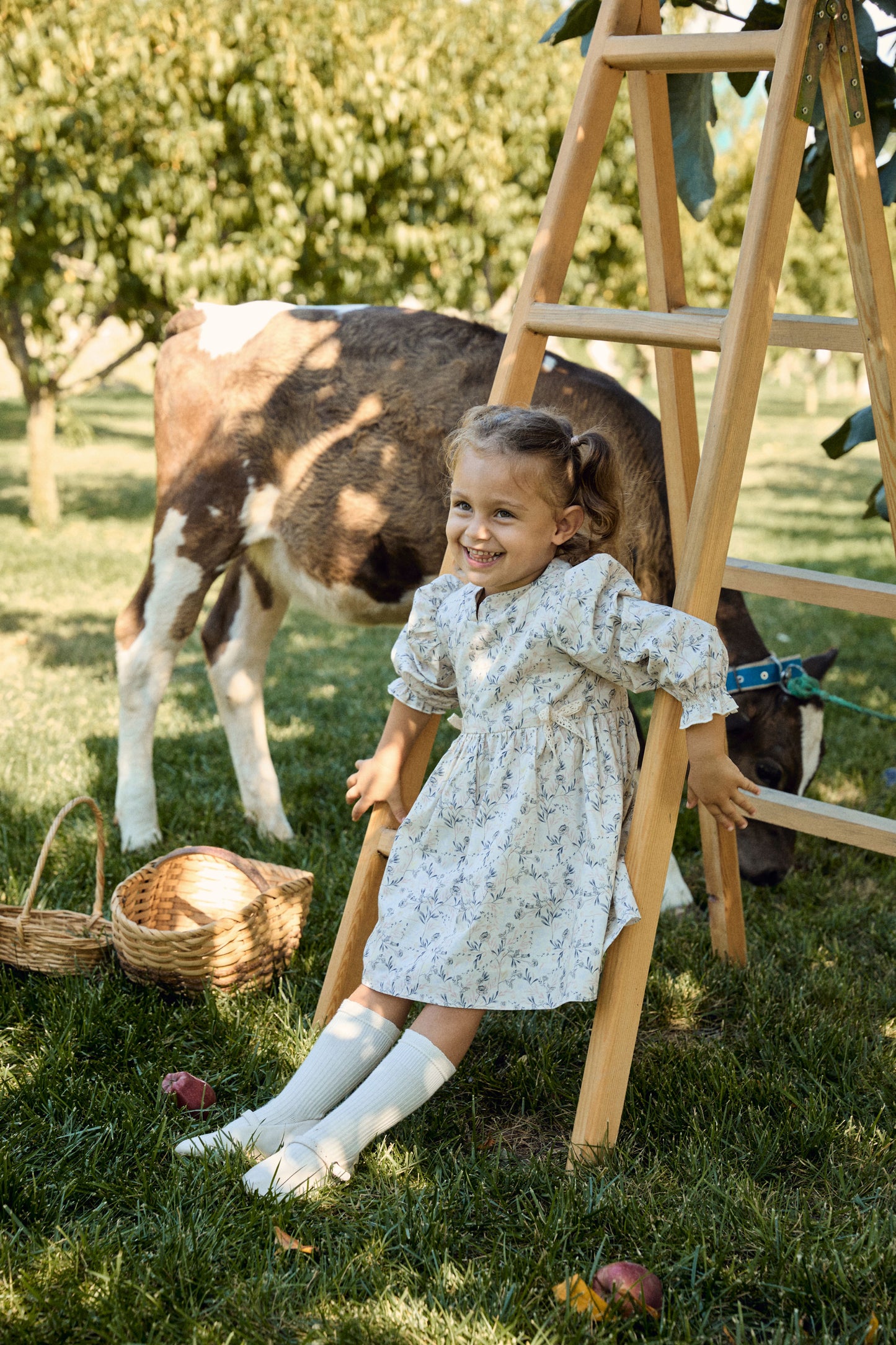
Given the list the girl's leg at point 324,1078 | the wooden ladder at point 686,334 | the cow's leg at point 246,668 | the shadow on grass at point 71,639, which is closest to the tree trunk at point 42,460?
the shadow on grass at point 71,639

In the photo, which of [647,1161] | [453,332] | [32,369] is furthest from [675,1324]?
[32,369]

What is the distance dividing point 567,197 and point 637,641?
108 cm

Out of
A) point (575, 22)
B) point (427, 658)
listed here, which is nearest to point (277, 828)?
point (427, 658)

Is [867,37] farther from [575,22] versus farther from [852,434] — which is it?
[852,434]

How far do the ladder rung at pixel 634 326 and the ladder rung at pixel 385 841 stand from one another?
48.1 inches

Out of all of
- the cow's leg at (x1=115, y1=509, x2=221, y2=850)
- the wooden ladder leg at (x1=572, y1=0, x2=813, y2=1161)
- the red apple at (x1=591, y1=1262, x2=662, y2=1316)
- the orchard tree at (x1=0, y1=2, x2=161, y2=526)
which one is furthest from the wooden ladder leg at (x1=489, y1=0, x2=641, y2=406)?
the orchard tree at (x1=0, y1=2, x2=161, y2=526)

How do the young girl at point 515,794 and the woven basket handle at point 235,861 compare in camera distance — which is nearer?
the young girl at point 515,794

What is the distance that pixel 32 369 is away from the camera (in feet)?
36.7

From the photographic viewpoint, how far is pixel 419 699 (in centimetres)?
278

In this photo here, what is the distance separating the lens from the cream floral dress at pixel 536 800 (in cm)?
239

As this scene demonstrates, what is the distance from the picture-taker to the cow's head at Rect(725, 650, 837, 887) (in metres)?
4.05

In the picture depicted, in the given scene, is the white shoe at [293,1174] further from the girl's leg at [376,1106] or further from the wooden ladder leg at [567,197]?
the wooden ladder leg at [567,197]

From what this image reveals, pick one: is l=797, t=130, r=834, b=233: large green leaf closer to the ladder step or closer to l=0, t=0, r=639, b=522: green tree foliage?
the ladder step

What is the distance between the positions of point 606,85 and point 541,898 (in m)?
1.85
